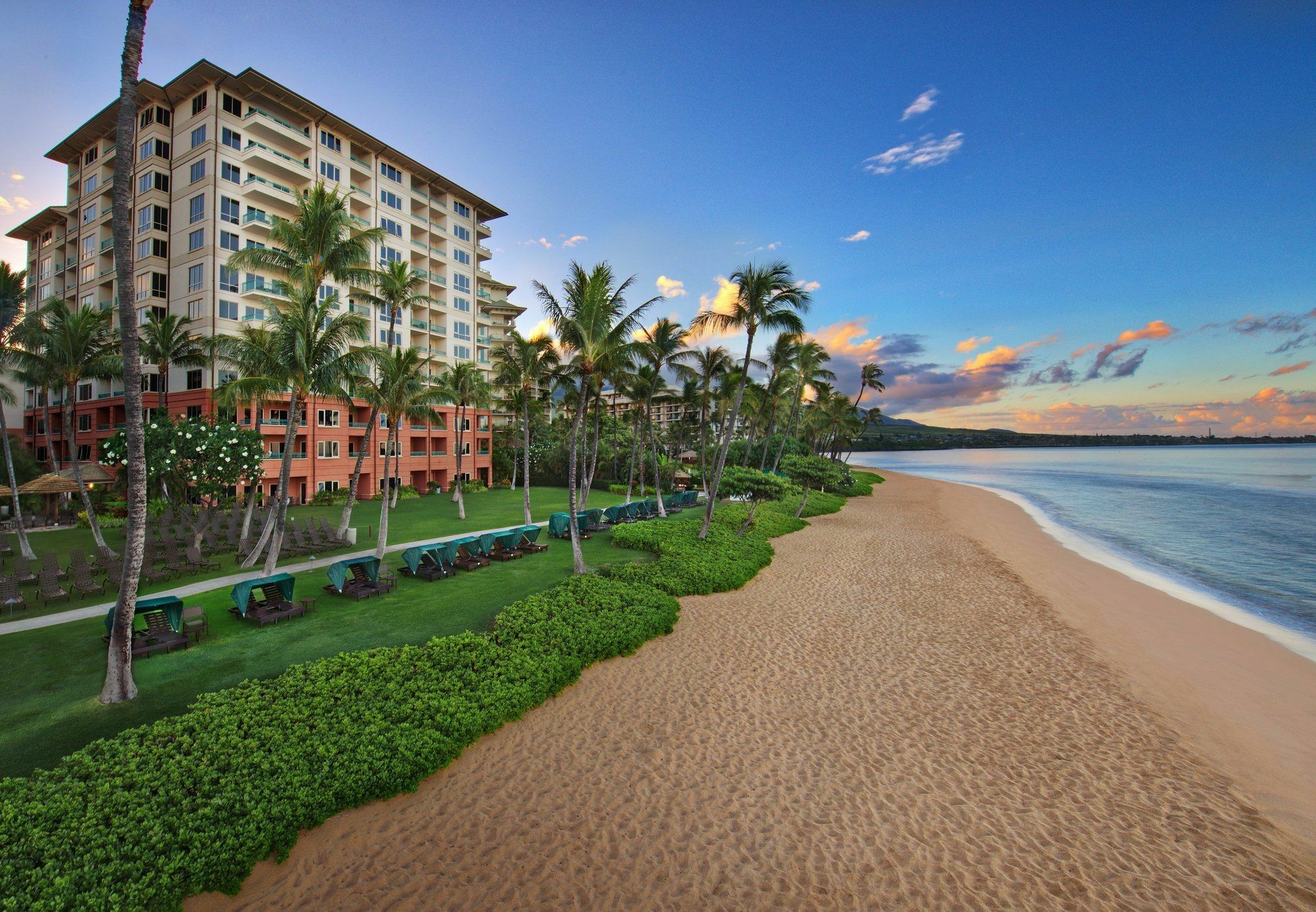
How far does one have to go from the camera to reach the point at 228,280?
31469mm

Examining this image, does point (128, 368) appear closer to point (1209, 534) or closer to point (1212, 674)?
point (1212, 674)

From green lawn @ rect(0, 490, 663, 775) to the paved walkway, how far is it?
0.48 meters

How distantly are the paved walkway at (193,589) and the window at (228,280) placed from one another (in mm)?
24797

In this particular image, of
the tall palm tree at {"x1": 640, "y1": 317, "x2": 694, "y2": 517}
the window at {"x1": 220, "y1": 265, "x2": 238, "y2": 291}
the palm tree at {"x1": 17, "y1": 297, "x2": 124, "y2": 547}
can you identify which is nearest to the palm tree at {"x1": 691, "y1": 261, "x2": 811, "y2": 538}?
the tall palm tree at {"x1": 640, "y1": 317, "x2": 694, "y2": 517}

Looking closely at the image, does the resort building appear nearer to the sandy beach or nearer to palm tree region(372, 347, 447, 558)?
palm tree region(372, 347, 447, 558)

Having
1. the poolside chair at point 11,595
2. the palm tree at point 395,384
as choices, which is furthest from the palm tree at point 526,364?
the poolside chair at point 11,595

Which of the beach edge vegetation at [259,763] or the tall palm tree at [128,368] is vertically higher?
the tall palm tree at [128,368]

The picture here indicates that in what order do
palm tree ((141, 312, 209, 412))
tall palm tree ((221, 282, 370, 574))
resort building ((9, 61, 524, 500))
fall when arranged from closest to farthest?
tall palm tree ((221, 282, 370, 574)) → palm tree ((141, 312, 209, 412)) → resort building ((9, 61, 524, 500))

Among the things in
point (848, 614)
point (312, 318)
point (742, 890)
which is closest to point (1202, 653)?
point (848, 614)

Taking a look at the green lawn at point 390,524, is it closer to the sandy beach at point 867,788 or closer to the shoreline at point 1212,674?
the sandy beach at point 867,788

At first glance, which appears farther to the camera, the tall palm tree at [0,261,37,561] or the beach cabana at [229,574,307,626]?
the tall palm tree at [0,261,37,561]

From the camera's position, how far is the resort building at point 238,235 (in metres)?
31.6

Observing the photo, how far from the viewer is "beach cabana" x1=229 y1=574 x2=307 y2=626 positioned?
1059 centimetres

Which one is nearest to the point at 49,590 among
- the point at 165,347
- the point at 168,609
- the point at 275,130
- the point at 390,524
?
the point at 168,609
